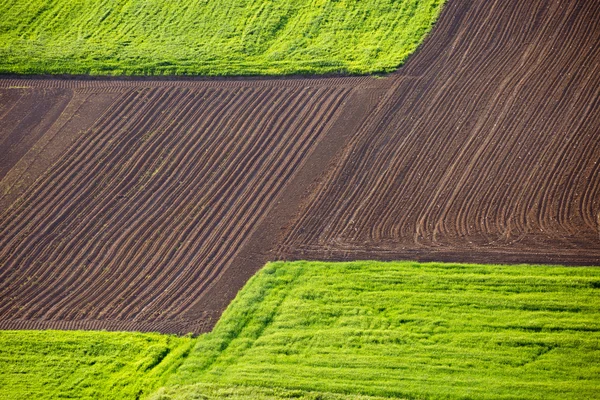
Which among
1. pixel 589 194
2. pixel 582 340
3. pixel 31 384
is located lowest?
pixel 31 384

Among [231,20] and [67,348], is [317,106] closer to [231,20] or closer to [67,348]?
[231,20]

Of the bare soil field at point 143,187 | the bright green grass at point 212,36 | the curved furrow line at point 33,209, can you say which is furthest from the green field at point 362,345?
the bright green grass at point 212,36

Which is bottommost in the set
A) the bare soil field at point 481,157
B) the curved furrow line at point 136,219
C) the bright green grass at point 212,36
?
the curved furrow line at point 136,219

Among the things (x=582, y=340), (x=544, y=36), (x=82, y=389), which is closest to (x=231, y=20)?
(x=544, y=36)

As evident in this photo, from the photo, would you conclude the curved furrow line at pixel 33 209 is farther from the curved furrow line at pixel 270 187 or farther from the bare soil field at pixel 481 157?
the bare soil field at pixel 481 157

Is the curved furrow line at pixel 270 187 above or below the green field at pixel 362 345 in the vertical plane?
above

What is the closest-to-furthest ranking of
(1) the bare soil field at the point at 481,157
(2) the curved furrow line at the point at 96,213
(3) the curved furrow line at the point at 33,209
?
1. (1) the bare soil field at the point at 481,157
2. (2) the curved furrow line at the point at 96,213
3. (3) the curved furrow line at the point at 33,209

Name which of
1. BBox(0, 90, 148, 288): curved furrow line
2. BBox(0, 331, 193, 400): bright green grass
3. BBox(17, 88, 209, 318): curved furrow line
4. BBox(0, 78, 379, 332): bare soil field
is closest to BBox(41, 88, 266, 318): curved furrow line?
BBox(0, 78, 379, 332): bare soil field
